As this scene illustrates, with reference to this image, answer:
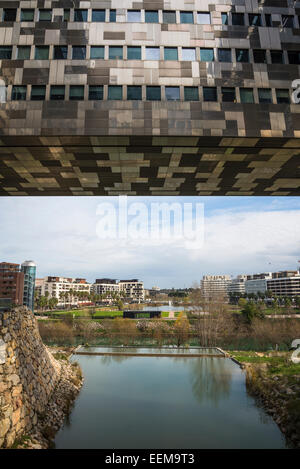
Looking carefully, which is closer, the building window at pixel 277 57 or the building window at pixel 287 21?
the building window at pixel 277 57

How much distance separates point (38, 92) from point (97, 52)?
4005 mm

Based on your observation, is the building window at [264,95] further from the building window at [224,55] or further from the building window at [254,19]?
the building window at [254,19]

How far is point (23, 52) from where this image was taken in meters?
16.0

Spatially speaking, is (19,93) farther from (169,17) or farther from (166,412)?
(166,412)

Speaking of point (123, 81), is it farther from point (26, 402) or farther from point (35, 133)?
point (26, 402)

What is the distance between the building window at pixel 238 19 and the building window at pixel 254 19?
45cm

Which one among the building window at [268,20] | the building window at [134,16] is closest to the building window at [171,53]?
the building window at [134,16]

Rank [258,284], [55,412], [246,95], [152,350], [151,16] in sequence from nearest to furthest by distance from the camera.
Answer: [55,412]
[246,95]
[151,16]
[152,350]
[258,284]

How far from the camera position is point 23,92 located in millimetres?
15445

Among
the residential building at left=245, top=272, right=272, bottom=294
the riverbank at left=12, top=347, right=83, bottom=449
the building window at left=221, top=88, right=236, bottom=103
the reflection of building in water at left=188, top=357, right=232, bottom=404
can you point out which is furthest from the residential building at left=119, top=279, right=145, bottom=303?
the building window at left=221, top=88, right=236, bottom=103

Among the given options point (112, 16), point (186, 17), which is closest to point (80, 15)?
point (112, 16)

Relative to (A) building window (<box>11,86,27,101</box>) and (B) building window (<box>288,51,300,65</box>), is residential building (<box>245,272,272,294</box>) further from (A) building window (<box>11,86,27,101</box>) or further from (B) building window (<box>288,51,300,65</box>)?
(A) building window (<box>11,86,27,101</box>)

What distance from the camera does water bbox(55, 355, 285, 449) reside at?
40.8 ft

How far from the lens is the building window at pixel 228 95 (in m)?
15.5
